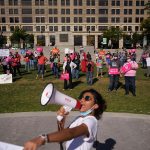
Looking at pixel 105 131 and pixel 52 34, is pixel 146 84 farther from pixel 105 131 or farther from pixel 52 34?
pixel 52 34

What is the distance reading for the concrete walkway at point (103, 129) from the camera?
7.38 meters

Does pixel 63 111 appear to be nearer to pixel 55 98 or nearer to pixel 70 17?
pixel 55 98

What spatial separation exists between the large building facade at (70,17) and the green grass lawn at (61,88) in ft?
257

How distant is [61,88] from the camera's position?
16453 millimetres

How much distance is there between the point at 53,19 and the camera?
97.0 metres

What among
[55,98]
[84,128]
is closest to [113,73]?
[55,98]

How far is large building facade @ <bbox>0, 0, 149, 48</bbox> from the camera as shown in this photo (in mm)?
96625

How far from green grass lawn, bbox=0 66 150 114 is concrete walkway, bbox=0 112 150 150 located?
3.99ft

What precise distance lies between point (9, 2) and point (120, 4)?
35.9 metres

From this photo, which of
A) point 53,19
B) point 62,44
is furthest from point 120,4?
point 62,44

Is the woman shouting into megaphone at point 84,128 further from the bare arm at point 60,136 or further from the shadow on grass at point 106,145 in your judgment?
the shadow on grass at point 106,145

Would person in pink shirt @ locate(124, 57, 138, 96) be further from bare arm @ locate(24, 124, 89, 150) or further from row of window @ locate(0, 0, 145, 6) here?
row of window @ locate(0, 0, 145, 6)

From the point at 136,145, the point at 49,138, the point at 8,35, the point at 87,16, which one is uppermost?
the point at 87,16

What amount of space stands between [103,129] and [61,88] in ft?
26.9
